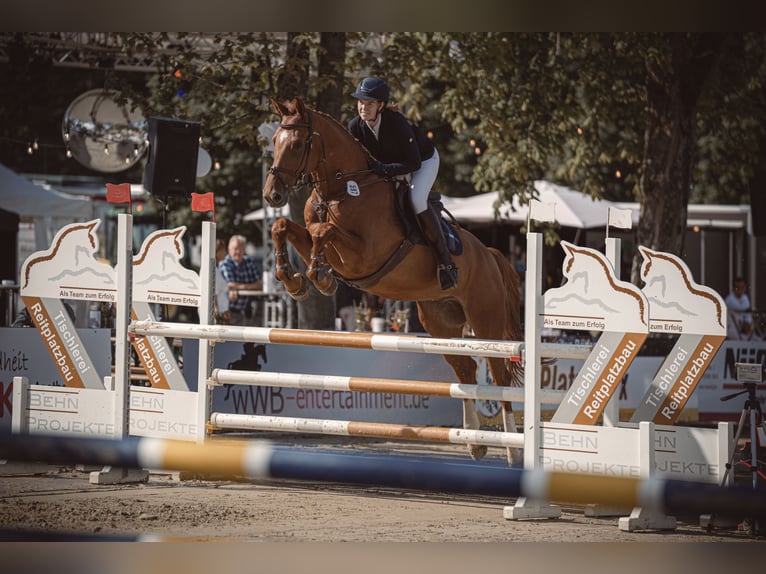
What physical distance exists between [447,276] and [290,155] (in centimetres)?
122

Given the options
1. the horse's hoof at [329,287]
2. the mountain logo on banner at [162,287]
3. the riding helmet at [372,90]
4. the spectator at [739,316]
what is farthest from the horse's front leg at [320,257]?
the spectator at [739,316]

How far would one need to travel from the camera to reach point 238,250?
10.6 metres

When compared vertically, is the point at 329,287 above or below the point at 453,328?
above

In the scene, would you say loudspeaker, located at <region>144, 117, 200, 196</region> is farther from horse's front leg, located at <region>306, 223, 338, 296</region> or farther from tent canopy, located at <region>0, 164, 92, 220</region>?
tent canopy, located at <region>0, 164, 92, 220</region>

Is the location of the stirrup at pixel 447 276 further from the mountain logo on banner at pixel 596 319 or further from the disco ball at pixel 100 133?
the disco ball at pixel 100 133

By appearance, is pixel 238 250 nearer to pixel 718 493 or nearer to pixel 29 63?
pixel 29 63

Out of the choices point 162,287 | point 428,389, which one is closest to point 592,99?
point 162,287

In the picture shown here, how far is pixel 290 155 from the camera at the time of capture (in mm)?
5461

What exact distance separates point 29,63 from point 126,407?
8.84m

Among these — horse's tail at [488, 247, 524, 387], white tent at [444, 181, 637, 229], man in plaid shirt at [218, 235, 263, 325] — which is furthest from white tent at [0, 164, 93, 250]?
horse's tail at [488, 247, 524, 387]

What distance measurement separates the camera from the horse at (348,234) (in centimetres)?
550

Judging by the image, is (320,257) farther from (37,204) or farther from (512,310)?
(37,204)

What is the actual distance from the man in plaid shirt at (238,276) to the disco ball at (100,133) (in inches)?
65.1
